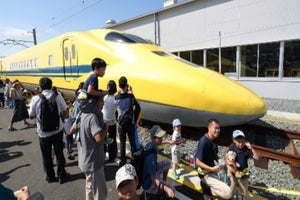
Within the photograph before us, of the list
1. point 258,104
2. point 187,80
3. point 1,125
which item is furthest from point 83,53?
point 258,104

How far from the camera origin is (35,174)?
5.03 metres

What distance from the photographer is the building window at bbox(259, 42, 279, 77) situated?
13836mm

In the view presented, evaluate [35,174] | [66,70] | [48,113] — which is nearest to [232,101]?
[48,113]

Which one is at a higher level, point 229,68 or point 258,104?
point 229,68

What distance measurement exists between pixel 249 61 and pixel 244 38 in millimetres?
1306

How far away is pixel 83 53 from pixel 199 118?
4.14 meters

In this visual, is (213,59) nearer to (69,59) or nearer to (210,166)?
(69,59)

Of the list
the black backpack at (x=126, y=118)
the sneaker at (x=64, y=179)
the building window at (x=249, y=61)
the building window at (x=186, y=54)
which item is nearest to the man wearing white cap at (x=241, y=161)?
the black backpack at (x=126, y=118)

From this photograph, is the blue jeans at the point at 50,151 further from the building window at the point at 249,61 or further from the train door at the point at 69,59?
the building window at the point at 249,61

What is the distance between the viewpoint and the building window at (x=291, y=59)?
13039mm

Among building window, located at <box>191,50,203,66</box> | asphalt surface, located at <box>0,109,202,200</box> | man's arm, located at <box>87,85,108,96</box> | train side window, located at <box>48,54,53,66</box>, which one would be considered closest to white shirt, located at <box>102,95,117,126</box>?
asphalt surface, located at <box>0,109,202,200</box>

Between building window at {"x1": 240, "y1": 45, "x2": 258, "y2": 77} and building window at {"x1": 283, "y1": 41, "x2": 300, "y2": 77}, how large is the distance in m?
1.69

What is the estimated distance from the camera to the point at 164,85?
5.89 m

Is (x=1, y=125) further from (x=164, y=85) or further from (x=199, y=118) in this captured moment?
(x=199, y=118)
